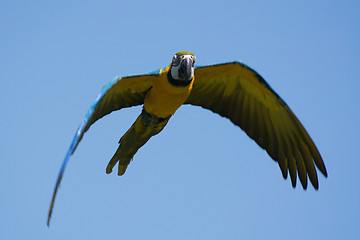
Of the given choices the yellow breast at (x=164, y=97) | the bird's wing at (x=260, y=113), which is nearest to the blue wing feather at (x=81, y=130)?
the yellow breast at (x=164, y=97)

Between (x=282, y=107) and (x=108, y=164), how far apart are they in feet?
9.99

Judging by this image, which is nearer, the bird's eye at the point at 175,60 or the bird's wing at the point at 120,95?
the bird's wing at the point at 120,95

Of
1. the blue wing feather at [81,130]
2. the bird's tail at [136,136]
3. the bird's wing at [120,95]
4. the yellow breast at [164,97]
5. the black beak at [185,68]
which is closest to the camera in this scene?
the blue wing feather at [81,130]

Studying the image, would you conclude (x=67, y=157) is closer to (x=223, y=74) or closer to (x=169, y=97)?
(x=169, y=97)

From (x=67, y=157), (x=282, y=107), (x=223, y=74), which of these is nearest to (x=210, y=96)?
(x=223, y=74)

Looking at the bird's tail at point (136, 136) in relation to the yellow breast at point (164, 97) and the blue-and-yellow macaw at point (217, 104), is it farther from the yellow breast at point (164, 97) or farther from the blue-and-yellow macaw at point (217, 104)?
the yellow breast at point (164, 97)

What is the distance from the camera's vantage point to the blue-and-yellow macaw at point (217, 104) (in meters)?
9.13

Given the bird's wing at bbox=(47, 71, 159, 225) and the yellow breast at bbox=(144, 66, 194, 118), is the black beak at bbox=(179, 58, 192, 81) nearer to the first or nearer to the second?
the yellow breast at bbox=(144, 66, 194, 118)

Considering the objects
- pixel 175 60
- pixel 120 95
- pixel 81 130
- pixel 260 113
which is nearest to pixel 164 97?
pixel 175 60

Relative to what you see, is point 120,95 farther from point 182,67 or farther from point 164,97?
point 182,67

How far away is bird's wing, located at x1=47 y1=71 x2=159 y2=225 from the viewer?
28.5 feet

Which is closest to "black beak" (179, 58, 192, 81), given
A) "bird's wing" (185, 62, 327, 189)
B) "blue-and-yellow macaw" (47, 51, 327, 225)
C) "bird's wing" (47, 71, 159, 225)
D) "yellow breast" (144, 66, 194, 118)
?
"blue-and-yellow macaw" (47, 51, 327, 225)

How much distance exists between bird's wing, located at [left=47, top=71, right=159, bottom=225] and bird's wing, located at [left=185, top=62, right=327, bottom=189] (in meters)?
0.92

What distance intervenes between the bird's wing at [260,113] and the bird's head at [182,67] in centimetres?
86
